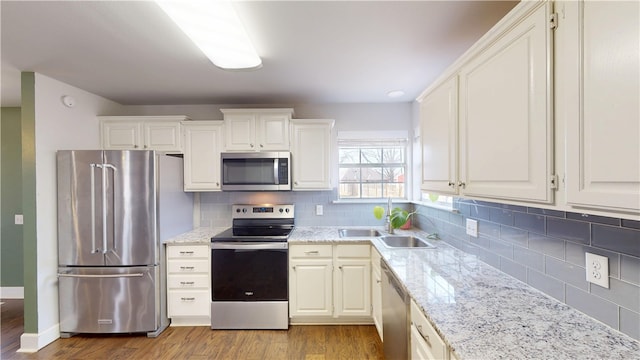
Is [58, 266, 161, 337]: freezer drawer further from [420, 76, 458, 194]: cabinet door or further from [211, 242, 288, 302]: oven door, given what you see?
[420, 76, 458, 194]: cabinet door

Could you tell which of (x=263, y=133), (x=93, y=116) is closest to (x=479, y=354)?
(x=263, y=133)

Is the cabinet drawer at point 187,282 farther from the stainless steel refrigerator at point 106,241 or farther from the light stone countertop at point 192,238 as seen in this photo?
the light stone countertop at point 192,238

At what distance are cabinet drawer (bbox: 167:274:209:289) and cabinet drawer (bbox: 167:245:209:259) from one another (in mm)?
191

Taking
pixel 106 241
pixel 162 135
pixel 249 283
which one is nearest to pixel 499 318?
pixel 249 283

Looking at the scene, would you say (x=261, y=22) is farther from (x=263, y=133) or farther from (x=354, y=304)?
(x=354, y=304)

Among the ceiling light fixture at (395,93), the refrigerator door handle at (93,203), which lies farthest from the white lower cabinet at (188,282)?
the ceiling light fixture at (395,93)

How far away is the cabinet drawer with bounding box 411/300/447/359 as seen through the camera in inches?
38.8

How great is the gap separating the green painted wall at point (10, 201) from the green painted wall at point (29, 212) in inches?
56.2

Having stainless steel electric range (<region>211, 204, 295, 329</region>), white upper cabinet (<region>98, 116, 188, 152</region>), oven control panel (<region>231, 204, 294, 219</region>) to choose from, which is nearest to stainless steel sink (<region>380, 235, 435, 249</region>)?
stainless steel electric range (<region>211, 204, 295, 329</region>)

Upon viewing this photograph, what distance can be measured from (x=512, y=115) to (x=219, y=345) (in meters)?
2.65

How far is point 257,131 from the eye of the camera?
2801 mm

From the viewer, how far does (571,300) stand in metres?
1.11

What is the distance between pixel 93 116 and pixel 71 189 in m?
0.91

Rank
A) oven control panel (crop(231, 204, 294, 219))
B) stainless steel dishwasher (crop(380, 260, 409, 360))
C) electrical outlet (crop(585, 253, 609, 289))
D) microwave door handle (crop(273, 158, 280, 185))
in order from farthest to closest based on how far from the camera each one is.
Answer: oven control panel (crop(231, 204, 294, 219)) → microwave door handle (crop(273, 158, 280, 185)) → stainless steel dishwasher (crop(380, 260, 409, 360)) → electrical outlet (crop(585, 253, 609, 289))
